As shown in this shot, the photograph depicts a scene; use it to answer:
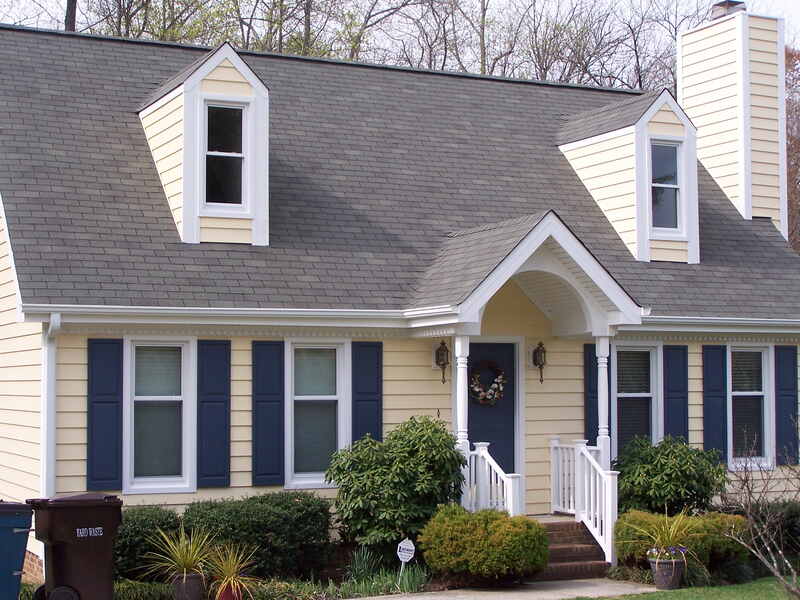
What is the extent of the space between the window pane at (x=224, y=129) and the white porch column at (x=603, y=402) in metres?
5.07

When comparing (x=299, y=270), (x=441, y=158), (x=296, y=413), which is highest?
(x=441, y=158)

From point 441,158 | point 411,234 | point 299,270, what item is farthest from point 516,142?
point 299,270

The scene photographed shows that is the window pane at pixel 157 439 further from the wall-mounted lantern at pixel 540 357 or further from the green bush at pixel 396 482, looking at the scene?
the wall-mounted lantern at pixel 540 357

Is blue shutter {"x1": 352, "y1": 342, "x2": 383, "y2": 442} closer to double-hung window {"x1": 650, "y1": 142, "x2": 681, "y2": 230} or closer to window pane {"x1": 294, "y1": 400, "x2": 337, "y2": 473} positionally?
window pane {"x1": 294, "y1": 400, "x2": 337, "y2": 473}

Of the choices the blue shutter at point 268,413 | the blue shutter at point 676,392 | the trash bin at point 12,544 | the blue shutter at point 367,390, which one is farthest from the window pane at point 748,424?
the trash bin at point 12,544

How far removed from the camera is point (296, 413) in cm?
Answer: 1380

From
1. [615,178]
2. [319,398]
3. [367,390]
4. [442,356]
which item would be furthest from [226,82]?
[615,178]

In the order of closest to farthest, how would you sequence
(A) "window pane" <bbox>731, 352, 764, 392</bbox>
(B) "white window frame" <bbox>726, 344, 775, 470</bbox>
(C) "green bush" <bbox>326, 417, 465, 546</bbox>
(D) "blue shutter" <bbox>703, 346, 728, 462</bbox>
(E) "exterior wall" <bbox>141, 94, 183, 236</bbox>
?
(C) "green bush" <bbox>326, 417, 465, 546</bbox>, (E) "exterior wall" <bbox>141, 94, 183, 236</bbox>, (D) "blue shutter" <bbox>703, 346, 728, 462</bbox>, (B) "white window frame" <bbox>726, 344, 775, 470</bbox>, (A) "window pane" <bbox>731, 352, 764, 392</bbox>

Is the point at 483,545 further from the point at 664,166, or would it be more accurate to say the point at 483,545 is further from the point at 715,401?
the point at 664,166

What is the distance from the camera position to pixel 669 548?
12938 mm

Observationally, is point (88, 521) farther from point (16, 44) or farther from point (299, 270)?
point (16, 44)

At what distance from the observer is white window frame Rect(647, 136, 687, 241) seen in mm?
16578

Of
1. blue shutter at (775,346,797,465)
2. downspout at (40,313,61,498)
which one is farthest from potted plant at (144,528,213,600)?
blue shutter at (775,346,797,465)

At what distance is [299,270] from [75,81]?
177 inches
